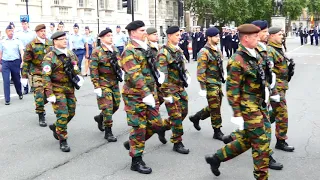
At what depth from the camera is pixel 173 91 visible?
6398mm

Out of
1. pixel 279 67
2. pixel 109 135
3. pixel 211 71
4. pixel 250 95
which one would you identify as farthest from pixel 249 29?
pixel 109 135

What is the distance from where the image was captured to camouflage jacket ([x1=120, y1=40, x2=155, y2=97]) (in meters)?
5.31

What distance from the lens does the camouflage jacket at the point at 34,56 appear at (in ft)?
27.1

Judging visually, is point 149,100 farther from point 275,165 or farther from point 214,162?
point 275,165

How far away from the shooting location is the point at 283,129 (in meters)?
6.28

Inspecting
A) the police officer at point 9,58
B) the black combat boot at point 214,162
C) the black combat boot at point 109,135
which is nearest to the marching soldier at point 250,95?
the black combat boot at point 214,162

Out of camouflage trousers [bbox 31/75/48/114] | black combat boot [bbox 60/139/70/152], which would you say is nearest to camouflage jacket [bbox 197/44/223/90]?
black combat boot [bbox 60/139/70/152]

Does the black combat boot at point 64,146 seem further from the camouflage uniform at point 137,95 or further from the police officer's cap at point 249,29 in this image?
the police officer's cap at point 249,29

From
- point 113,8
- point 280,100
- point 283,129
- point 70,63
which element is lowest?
point 283,129

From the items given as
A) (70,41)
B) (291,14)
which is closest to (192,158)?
(70,41)

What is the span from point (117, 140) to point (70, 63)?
1.55 m

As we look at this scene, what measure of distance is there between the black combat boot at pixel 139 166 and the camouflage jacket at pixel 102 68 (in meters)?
1.71

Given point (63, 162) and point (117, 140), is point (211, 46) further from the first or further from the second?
point (63, 162)

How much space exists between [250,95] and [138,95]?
1505 millimetres
